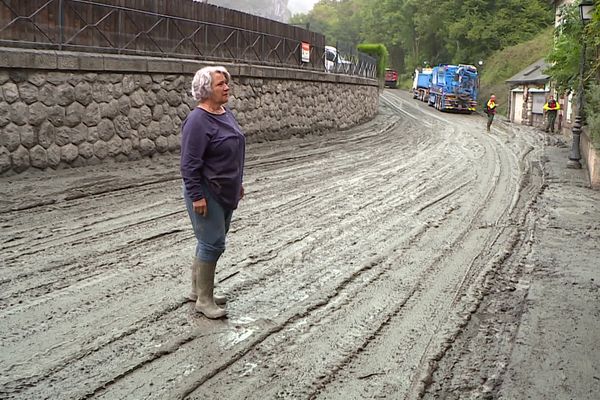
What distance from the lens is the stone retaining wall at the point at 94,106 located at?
952 cm

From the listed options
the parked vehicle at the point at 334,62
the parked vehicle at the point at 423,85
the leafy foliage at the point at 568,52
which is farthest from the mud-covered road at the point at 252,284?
the parked vehicle at the point at 423,85

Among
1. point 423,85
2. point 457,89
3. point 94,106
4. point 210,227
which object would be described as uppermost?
point 423,85

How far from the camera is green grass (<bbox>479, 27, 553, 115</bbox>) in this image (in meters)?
48.9

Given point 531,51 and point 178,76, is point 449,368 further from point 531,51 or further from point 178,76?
point 531,51

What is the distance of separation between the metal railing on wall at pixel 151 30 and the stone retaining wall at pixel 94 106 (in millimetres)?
628

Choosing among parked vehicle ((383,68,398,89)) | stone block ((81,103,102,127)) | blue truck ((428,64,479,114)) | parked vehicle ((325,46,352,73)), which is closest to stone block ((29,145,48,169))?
stone block ((81,103,102,127))

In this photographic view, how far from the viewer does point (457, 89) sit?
3850 cm

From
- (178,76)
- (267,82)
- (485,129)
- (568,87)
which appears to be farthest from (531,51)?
(178,76)

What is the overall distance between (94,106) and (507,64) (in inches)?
1858

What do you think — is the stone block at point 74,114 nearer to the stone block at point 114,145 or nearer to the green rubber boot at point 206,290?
the stone block at point 114,145

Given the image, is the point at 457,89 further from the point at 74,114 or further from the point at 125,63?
the point at 74,114

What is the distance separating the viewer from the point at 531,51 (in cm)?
5069

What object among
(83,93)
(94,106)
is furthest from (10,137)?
(94,106)

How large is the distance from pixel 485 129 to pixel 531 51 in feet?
90.9
